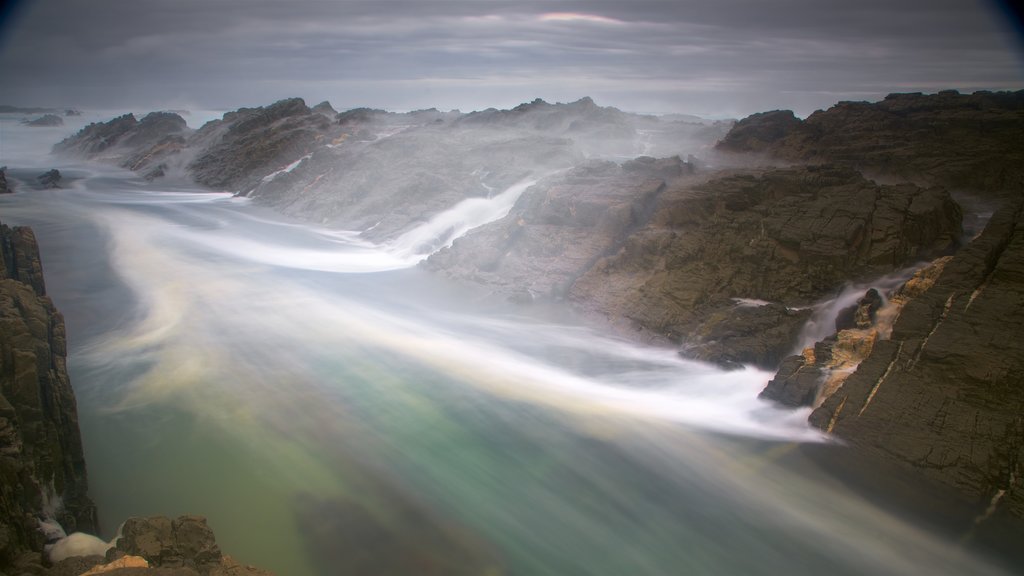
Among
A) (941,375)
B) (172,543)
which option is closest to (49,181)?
(172,543)

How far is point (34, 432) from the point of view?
6.23 meters

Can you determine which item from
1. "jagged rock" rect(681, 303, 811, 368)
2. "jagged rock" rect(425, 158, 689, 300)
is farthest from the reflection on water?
"jagged rock" rect(425, 158, 689, 300)

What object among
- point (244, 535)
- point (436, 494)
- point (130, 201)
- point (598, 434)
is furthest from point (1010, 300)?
point (130, 201)

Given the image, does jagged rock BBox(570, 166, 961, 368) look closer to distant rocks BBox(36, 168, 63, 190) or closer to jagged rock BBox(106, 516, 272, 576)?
jagged rock BBox(106, 516, 272, 576)

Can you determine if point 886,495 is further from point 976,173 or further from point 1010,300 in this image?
point 976,173

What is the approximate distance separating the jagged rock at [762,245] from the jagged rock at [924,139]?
3850 mm

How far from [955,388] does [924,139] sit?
12326 mm

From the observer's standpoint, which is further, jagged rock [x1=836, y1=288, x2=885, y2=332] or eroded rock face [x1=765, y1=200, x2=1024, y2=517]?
jagged rock [x1=836, y1=288, x2=885, y2=332]

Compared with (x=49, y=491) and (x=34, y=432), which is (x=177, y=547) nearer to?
(x=49, y=491)

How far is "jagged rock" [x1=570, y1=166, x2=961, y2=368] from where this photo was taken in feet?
38.1

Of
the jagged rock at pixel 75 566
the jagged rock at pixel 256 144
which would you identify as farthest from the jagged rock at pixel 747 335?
the jagged rock at pixel 256 144

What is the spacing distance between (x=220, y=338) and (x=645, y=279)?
8.90 meters

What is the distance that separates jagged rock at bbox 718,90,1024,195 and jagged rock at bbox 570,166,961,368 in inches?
152

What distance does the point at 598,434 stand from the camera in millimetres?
9008
